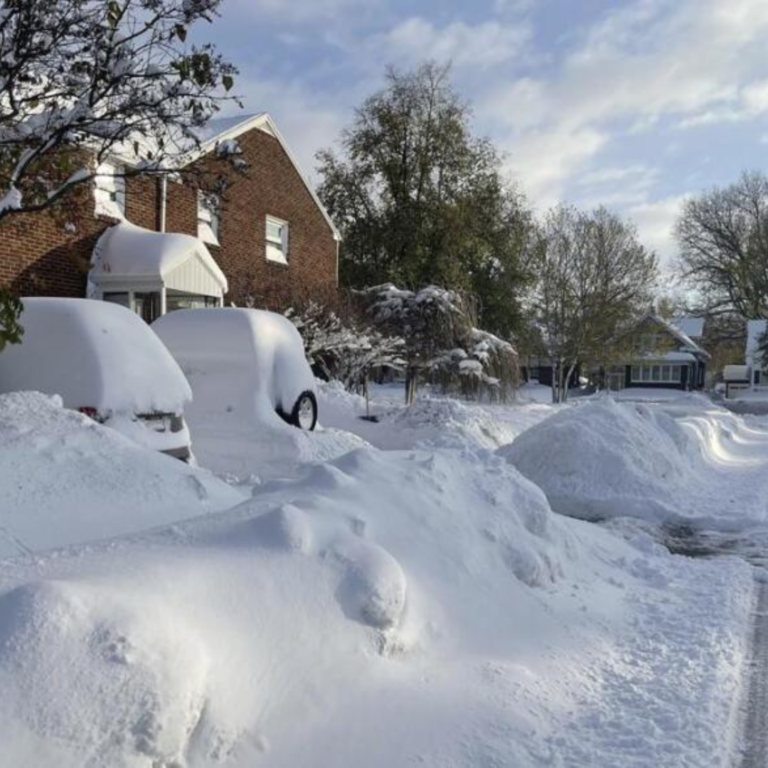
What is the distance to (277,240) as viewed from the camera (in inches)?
941

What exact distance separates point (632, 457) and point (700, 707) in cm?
718

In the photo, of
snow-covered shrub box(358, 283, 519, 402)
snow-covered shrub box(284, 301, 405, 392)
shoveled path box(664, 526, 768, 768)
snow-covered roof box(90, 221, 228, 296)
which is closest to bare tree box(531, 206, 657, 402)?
snow-covered shrub box(358, 283, 519, 402)

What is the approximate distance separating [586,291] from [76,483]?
37.6 meters

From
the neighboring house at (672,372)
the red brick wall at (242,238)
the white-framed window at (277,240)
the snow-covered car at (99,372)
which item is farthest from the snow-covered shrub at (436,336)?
the neighboring house at (672,372)

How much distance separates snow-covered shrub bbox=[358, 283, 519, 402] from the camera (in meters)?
25.5

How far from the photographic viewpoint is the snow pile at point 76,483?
201 inches

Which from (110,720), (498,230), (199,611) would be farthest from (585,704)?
(498,230)

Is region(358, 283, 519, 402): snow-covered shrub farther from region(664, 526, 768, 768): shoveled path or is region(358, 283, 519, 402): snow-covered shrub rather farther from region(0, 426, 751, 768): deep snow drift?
region(0, 426, 751, 768): deep snow drift

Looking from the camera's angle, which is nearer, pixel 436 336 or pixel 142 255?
pixel 142 255

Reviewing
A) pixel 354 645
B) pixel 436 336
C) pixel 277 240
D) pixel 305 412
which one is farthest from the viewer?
pixel 436 336

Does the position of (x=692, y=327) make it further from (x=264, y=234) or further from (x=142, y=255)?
(x=142, y=255)

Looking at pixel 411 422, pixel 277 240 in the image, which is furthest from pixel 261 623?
pixel 277 240

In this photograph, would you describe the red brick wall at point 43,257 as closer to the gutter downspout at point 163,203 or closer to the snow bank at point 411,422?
the gutter downspout at point 163,203

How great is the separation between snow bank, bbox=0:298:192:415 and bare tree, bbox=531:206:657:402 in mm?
34172
